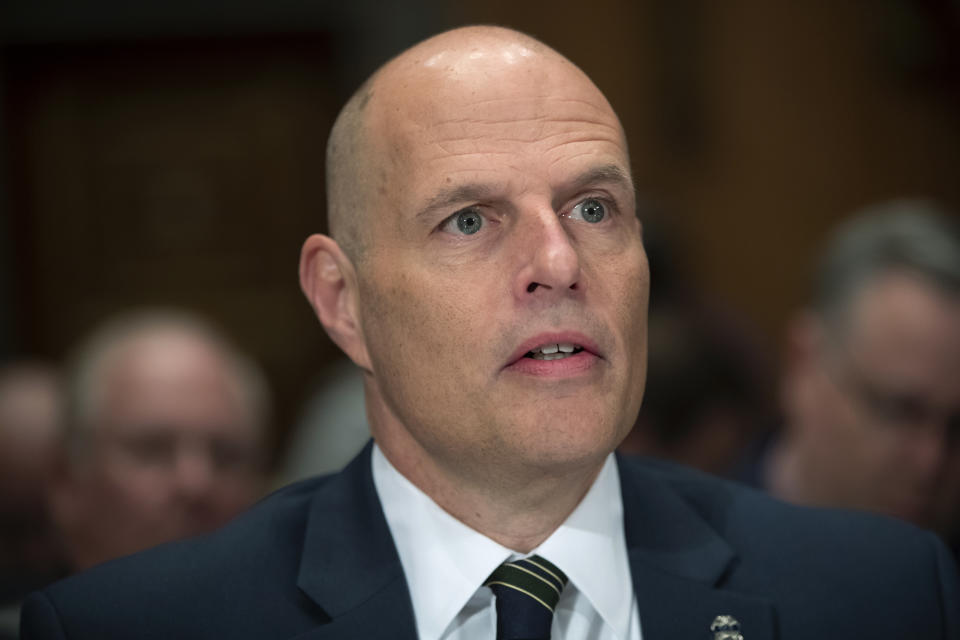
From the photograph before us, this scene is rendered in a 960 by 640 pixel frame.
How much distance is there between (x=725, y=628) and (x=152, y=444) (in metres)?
1.94

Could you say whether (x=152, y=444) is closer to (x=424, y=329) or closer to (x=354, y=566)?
(x=354, y=566)

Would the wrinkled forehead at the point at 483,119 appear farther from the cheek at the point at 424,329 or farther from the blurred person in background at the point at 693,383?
the blurred person in background at the point at 693,383

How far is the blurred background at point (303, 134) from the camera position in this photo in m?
6.18

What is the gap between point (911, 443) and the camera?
3.24 meters

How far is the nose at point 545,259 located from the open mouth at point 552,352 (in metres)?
0.08

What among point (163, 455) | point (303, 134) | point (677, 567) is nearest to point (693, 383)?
point (163, 455)

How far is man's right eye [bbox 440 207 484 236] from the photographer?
2.00 m

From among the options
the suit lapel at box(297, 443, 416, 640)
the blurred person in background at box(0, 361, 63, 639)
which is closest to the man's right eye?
the suit lapel at box(297, 443, 416, 640)

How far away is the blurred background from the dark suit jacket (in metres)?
3.96

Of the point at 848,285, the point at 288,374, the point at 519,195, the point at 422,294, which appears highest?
the point at 519,195

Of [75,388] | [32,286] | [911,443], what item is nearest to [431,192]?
[911,443]

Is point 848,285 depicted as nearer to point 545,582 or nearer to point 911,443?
point 911,443

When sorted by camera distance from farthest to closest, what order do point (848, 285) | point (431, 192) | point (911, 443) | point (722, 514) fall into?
point (848, 285) < point (911, 443) < point (722, 514) < point (431, 192)

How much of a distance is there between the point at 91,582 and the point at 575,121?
1.07 metres
